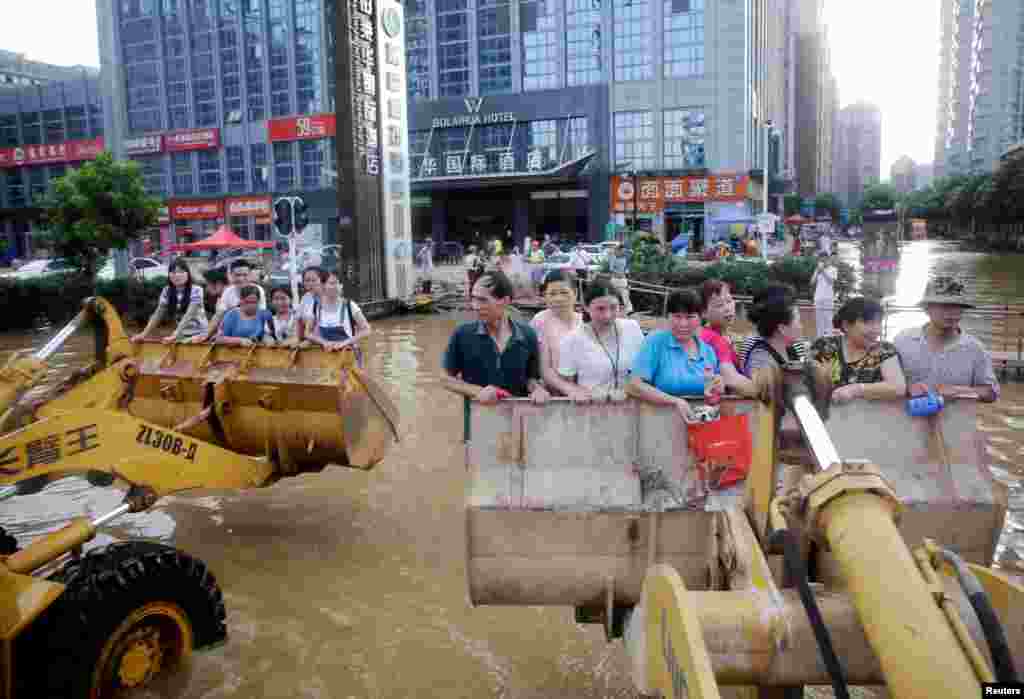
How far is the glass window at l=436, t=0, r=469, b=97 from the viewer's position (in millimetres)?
56000

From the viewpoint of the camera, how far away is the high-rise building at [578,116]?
163 ft

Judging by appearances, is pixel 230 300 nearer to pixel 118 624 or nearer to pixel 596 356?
pixel 118 624

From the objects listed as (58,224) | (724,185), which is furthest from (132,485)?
(724,185)

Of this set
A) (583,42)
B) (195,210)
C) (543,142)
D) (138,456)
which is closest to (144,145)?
(195,210)

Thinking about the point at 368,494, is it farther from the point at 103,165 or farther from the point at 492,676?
the point at 103,165

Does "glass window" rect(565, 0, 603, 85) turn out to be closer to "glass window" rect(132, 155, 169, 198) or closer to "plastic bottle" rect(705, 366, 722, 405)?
"glass window" rect(132, 155, 169, 198)

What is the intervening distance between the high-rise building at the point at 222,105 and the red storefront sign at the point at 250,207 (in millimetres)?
71

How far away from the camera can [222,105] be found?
2263 inches

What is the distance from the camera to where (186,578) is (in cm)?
458

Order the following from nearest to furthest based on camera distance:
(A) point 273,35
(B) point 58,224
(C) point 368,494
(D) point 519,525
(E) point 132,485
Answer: (D) point 519,525 → (E) point 132,485 → (C) point 368,494 → (B) point 58,224 → (A) point 273,35

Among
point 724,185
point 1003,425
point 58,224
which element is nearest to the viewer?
point 1003,425

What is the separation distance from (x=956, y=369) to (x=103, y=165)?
33.5 m

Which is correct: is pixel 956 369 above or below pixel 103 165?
below

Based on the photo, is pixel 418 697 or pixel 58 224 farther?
pixel 58 224
